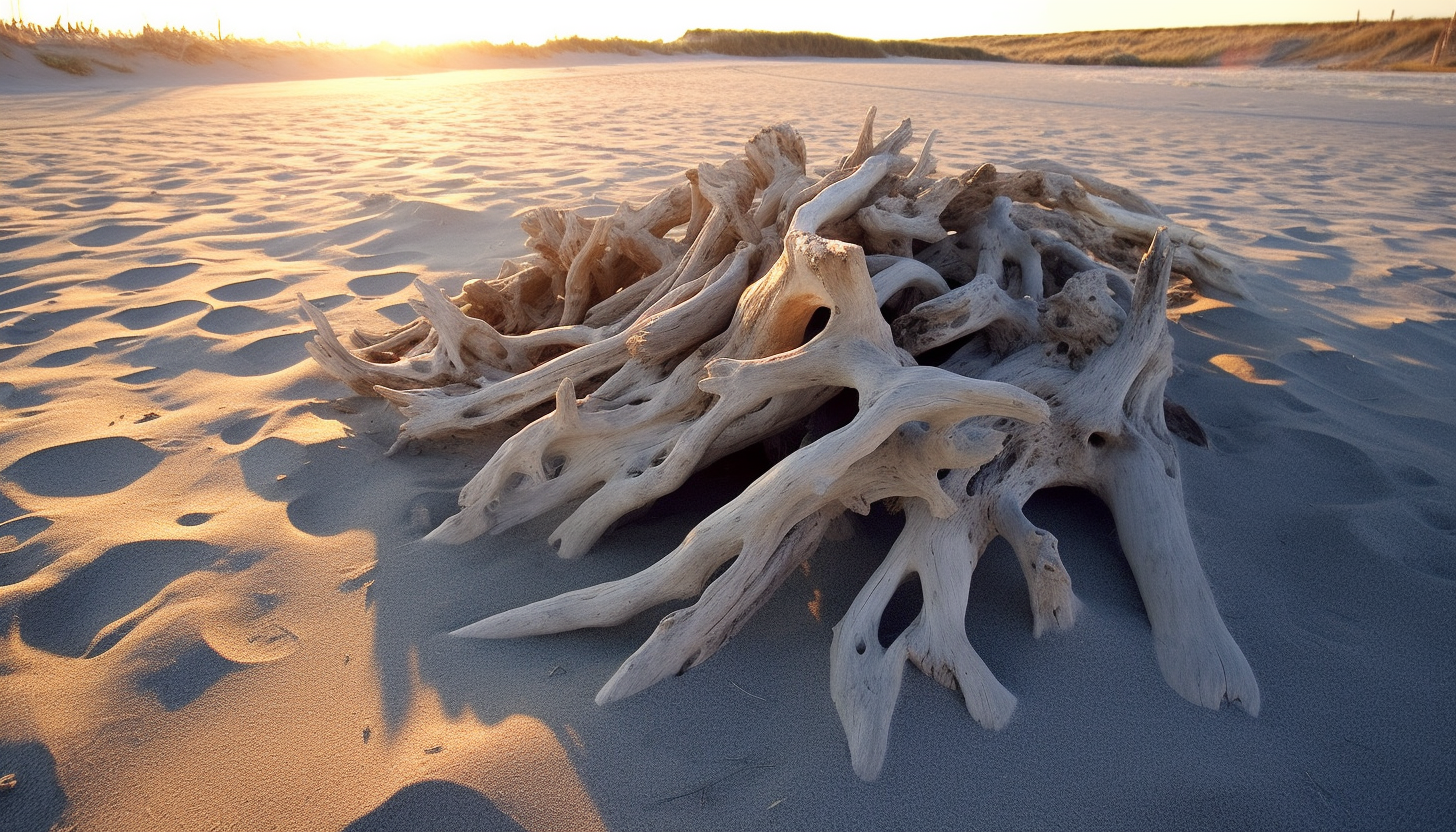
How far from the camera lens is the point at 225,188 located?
6172 mm

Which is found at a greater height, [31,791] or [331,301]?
[331,301]

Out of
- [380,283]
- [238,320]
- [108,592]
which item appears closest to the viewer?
[108,592]

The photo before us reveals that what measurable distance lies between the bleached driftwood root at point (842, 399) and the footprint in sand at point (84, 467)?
2.05ft

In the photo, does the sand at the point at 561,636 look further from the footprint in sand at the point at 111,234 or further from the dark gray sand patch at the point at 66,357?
the footprint in sand at the point at 111,234

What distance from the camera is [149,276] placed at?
4094 mm

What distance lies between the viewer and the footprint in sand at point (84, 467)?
2.30m

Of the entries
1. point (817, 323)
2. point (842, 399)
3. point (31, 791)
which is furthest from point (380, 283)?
point (31, 791)

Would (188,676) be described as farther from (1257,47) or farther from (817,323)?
(1257,47)

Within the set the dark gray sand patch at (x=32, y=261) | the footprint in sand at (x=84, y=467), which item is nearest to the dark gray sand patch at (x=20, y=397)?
the footprint in sand at (x=84, y=467)

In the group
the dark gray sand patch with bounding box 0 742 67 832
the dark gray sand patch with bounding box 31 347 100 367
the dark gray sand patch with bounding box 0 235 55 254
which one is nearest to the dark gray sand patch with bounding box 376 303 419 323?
the dark gray sand patch with bounding box 31 347 100 367

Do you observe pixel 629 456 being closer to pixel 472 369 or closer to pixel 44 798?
pixel 472 369

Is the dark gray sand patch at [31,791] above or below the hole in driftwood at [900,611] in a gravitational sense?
below

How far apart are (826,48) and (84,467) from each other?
3485 cm

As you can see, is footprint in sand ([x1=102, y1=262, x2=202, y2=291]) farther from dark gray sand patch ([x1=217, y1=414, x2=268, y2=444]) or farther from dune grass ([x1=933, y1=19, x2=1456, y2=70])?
dune grass ([x1=933, y1=19, x2=1456, y2=70])
